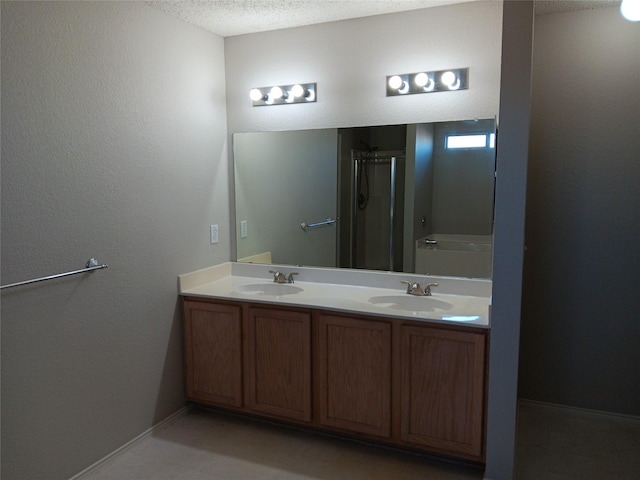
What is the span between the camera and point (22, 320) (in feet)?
6.27

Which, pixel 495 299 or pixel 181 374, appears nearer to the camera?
pixel 495 299

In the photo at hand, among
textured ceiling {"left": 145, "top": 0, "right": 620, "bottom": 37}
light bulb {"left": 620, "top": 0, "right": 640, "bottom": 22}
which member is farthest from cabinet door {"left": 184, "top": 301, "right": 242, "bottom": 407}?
light bulb {"left": 620, "top": 0, "right": 640, "bottom": 22}

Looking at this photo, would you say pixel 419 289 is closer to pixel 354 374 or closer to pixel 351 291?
pixel 351 291

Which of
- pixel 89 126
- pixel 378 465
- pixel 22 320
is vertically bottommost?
pixel 378 465

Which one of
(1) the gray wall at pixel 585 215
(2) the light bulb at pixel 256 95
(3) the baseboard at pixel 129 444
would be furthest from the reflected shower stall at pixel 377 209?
(3) the baseboard at pixel 129 444

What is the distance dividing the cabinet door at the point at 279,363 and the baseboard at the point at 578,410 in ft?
4.65

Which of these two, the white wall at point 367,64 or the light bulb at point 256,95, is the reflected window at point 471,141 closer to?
the white wall at point 367,64

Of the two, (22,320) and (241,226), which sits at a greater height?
(241,226)

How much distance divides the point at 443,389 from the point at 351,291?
78cm

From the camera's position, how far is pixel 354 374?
2.38 metres

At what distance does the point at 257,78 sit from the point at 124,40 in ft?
2.93

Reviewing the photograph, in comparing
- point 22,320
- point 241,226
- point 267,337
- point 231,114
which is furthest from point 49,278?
point 231,114

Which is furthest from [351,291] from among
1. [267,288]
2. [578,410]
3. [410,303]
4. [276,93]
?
[578,410]

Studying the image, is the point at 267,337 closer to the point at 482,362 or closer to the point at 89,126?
the point at 482,362
